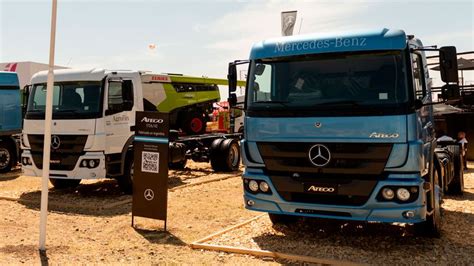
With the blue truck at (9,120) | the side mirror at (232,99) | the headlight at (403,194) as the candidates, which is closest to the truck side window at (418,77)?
the headlight at (403,194)

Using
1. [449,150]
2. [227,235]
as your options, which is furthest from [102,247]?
[449,150]

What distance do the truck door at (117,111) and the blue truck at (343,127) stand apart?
4520 mm

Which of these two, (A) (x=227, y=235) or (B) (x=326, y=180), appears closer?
(B) (x=326, y=180)

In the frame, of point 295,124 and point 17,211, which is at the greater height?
point 295,124

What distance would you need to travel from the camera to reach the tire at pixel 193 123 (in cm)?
1484

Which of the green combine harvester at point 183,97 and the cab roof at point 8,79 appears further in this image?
the cab roof at point 8,79

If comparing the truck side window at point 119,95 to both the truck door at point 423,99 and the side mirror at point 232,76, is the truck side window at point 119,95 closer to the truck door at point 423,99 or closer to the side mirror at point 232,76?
the side mirror at point 232,76

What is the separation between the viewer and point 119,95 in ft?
31.9

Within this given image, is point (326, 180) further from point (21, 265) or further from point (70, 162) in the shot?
point (70, 162)

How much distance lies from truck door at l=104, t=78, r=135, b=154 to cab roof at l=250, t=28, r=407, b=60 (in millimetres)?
4524

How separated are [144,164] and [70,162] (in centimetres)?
304

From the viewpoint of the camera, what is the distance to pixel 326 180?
18.0 feet

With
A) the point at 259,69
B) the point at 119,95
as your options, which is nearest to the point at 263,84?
the point at 259,69

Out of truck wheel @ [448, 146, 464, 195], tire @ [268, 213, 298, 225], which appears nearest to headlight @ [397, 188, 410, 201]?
tire @ [268, 213, 298, 225]
